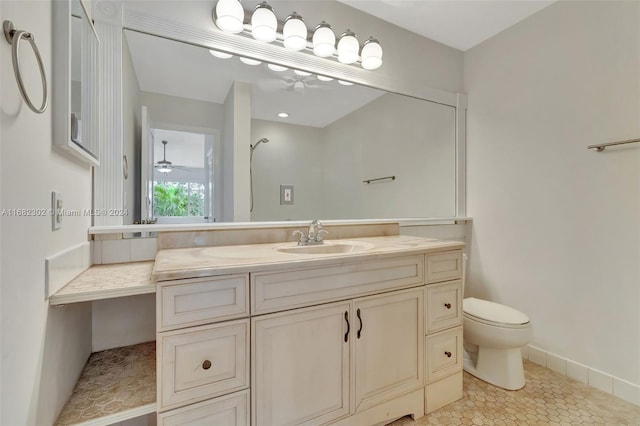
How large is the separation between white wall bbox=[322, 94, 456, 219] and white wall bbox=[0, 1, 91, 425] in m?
1.30

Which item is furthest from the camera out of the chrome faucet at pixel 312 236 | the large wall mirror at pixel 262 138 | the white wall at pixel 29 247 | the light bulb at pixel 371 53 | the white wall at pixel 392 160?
the white wall at pixel 392 160

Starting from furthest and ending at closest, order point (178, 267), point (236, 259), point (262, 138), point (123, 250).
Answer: point (262, 138) → point (123, 250) → point (236, 259) → point (178, 267)

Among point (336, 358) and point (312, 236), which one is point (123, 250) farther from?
point (336, 358)

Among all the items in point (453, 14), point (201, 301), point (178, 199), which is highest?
point (453, 14)

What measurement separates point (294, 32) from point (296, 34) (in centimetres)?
1

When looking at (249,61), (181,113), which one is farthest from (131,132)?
(249,61)

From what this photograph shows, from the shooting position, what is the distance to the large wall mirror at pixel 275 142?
136cm

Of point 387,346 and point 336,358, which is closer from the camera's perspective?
point 336,358

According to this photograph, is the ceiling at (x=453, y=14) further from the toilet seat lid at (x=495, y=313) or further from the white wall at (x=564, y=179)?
the toilet seat lid at (x=495, y=313)

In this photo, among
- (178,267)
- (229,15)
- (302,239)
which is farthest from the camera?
(302,239)

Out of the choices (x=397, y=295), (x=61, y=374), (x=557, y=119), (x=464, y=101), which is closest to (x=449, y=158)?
(x=464, y=101)

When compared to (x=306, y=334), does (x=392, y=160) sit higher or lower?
higher

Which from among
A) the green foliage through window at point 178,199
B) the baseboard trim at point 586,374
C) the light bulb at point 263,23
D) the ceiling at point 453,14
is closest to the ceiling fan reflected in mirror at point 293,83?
the light bulb at point 263,23

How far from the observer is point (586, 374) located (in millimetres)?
1652
